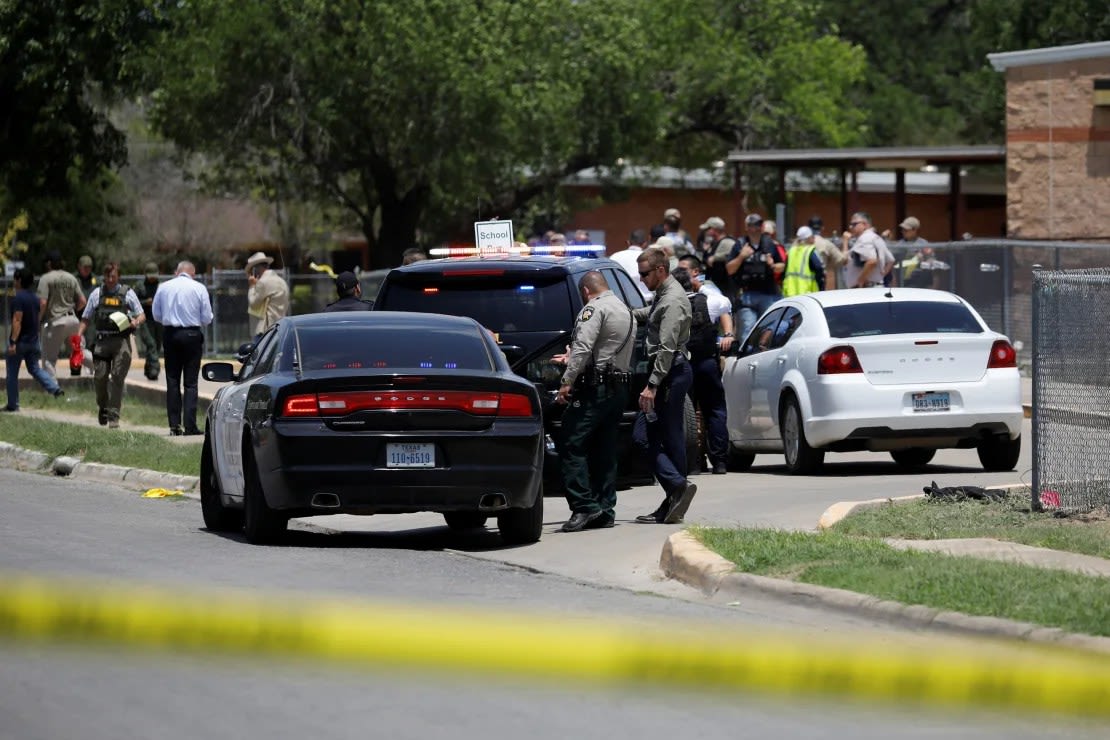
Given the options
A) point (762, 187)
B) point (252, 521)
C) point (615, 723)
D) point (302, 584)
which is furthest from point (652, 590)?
point (762, 187)

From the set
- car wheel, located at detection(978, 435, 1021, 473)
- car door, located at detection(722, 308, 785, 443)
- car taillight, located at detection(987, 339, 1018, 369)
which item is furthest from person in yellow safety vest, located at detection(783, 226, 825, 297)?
car taillight, located at detection(987, 339, 1018, 369)

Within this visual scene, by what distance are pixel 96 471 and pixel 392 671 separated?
11.7 m

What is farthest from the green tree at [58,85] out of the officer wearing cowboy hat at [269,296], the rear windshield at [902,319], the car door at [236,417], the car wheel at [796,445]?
the car door at [236,417]

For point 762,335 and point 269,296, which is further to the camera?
point 269,296

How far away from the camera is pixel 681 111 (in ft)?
185

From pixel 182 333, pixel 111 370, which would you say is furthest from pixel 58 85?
pixel 182 333

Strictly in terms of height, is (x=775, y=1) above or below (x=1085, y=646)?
above

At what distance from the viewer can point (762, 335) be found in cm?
1900

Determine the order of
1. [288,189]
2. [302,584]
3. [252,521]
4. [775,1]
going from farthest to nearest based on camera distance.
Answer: [775,1], [288,189], [252,521], [302,584]

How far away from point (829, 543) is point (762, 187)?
49571 millimetres

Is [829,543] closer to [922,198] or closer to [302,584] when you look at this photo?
[302,584]

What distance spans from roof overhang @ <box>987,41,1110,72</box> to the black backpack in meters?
15.1

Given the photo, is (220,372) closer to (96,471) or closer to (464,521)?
(464,521)

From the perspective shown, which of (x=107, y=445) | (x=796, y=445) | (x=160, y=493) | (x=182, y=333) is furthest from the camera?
(x=182, y=333)
